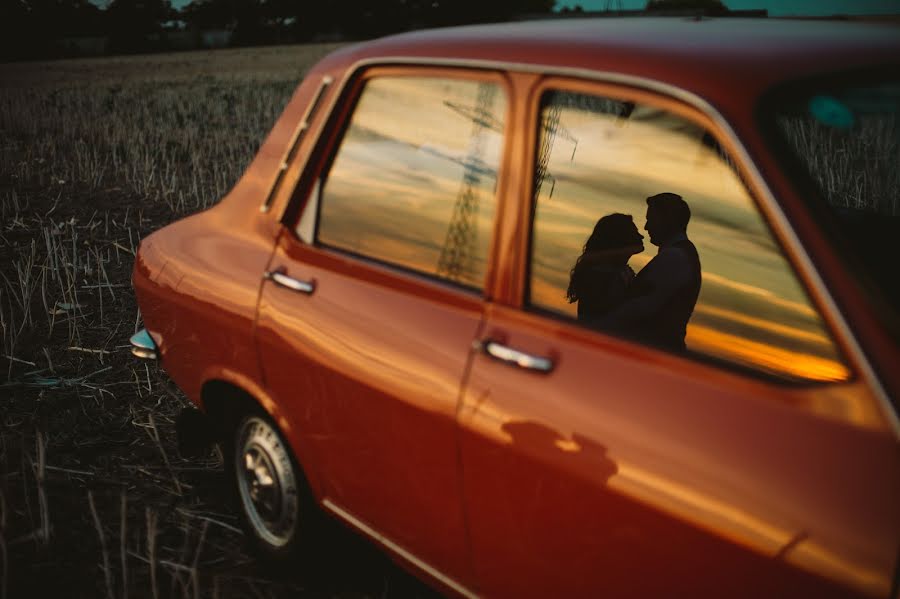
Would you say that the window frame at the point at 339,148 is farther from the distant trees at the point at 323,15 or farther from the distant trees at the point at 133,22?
the distant trees at the point at 133,22

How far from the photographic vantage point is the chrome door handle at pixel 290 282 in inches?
90.9

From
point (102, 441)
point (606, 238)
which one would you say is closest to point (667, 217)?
point (606, 238)

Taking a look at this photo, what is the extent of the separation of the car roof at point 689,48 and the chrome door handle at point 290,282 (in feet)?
2.31

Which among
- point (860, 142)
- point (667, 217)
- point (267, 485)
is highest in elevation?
point (860, 142)

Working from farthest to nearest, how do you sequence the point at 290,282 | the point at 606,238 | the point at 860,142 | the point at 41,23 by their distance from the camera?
the point at 41,23 < the point at 606,238 < the point at 290,282 < the point at 860,142

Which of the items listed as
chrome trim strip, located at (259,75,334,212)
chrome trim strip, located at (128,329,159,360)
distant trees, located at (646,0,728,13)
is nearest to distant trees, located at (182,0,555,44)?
distant trees, located at (646,0,728,13)

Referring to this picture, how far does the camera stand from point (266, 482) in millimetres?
2826

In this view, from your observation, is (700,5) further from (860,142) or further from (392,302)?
(392,302)

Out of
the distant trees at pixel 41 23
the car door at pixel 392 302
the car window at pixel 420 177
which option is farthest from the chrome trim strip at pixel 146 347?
the distant trees at pixel 41 23

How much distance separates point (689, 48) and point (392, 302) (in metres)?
0.96

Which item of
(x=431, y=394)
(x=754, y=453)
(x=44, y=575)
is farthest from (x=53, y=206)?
(x=754, y=453)

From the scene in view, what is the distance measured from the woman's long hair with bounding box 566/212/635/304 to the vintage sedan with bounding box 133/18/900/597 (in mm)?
12

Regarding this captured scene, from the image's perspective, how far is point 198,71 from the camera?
38.0m

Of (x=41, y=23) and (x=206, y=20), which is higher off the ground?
(x=206, y=20)
